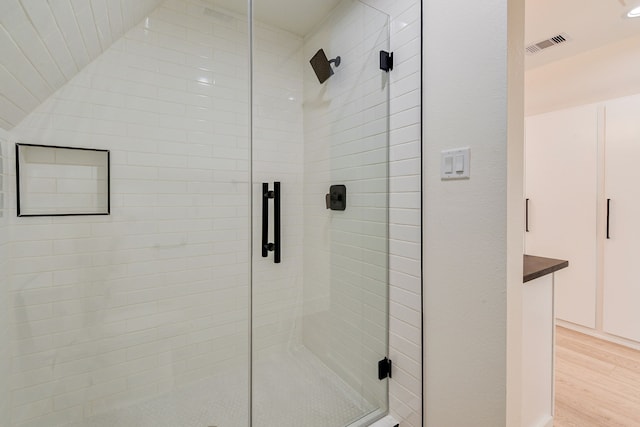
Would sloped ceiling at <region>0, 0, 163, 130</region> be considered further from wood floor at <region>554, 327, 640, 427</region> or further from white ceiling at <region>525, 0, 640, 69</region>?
wood floor at <region>554, 327, 640, 427</region>

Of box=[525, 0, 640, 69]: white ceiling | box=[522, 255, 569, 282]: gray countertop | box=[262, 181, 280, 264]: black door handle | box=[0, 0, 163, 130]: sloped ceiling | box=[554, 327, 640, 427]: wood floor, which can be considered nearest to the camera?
box=[0, 0, 163, 130]: sloped ceiling

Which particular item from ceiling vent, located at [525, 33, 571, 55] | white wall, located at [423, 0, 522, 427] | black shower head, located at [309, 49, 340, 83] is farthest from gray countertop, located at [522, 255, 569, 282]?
ceiling vent, located at [525, 33, 571, 55]

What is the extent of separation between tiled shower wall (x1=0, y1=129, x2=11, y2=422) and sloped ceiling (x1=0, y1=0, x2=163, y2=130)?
0.16m

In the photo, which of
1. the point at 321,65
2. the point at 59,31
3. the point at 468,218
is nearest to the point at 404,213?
the point at 468,218

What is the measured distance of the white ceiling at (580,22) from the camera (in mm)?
1990

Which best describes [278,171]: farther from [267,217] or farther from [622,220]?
[622,220]

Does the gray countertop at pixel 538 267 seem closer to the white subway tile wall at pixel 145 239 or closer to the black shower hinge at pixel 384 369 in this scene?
the black shower hinge at pixel 384 369

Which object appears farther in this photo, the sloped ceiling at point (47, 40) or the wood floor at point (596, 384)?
the wood floor at point (596, 384)

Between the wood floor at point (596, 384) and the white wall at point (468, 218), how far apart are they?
987 mm

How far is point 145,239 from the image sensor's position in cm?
172

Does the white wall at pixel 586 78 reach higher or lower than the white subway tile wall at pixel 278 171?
higher

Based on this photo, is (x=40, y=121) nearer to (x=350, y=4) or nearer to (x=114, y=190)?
(x=114, y=190)

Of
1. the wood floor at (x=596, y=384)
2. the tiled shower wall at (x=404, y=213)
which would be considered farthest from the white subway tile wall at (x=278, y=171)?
the wood floor at (x=596, y=384)

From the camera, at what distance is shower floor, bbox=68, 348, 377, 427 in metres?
1.49
